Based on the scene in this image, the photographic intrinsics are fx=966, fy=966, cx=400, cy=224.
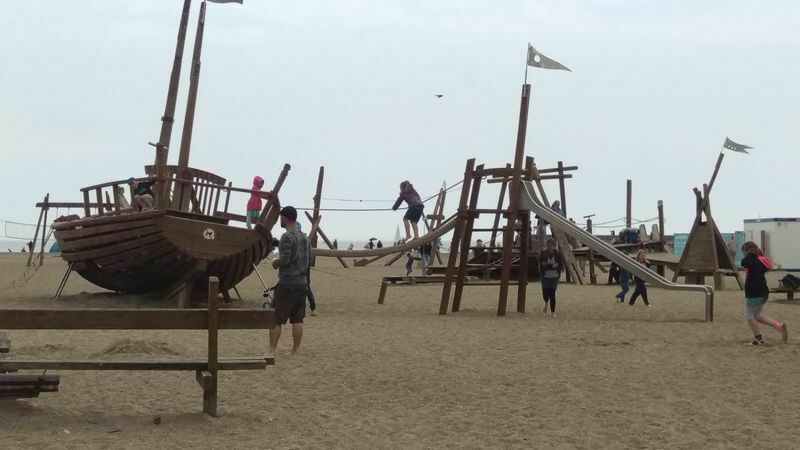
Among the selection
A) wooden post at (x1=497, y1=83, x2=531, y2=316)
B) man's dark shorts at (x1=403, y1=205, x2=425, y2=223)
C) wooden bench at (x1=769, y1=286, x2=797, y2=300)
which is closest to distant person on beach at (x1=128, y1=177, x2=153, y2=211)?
man's dark shorts at (x1=403, y1=205, x2=425, y2=223)

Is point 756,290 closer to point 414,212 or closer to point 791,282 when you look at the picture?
point 414,212

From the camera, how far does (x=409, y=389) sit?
841 cm

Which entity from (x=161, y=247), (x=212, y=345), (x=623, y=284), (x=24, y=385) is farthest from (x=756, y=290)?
(x=161, y=247)

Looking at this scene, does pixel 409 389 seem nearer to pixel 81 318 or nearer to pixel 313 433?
pixel 313 433

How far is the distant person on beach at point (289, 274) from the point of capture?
10.0 meters

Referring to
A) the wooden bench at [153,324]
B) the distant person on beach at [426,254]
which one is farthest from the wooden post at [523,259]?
the distant person on beach at [426,254]

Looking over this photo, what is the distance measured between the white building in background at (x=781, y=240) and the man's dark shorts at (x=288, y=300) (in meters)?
28.1

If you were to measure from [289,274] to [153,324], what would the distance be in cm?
345

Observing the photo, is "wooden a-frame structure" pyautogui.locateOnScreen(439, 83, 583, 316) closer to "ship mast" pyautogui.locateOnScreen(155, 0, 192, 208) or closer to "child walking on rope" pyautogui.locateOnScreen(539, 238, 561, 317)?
"child walking on rope" pyautogui.locateOnScreen(539, 238, 561, 317)

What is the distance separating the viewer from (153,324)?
6.66m

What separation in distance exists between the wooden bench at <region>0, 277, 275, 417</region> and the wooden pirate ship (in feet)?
27.8

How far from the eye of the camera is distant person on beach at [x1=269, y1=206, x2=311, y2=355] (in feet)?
32.8

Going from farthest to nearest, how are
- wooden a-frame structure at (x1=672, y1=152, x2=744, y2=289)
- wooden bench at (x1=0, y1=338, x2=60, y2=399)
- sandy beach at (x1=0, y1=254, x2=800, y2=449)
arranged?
wooden a-frame structure at (x1=672, y1=152, x2=744, y2=289) → wooden bench at (x1=0, y1=338, x2=60, y2=399) → sandy beach at (x1=0, y1=254, x2=800, y2=449)

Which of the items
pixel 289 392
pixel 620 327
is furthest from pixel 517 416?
pixel 620 327
